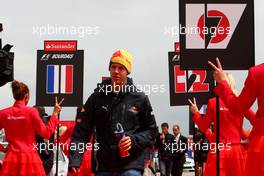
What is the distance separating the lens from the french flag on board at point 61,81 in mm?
14078

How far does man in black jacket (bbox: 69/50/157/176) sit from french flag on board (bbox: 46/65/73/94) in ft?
23.8

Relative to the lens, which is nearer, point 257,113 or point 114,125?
point 257,113

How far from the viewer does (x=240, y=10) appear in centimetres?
713

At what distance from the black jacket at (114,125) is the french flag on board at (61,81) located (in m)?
7.28

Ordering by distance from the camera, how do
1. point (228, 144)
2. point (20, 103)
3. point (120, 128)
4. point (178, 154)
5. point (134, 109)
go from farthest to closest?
1. point (178, 154)
2. point (228, 144)
3. point (20, 103)
4. point (134, 109)
5. point (120, 128)

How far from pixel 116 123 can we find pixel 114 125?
0.08 feet

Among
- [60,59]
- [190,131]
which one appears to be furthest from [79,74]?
[190,131]

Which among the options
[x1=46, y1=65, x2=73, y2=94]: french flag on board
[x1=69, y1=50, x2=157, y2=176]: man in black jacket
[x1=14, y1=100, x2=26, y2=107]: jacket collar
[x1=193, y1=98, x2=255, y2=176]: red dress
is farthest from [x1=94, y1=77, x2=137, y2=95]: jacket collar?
[x1=46, y1=65, x2=73, y2=94]: french flag on board

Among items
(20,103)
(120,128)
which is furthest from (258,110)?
(20,103)

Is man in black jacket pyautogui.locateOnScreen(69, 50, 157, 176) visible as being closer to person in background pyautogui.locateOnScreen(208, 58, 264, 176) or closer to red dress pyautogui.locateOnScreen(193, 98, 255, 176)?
person in background pyautogui.locateOnScreen(208, 58, 264, 176)

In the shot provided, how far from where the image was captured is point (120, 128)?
655 centimetres

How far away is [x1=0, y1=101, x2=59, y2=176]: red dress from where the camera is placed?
384 inches

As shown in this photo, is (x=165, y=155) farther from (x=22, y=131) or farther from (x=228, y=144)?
(x=22, y=131)

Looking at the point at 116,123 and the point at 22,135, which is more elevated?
the point at 116,123
